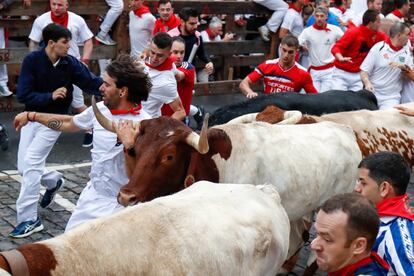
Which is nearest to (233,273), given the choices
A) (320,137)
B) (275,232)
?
(275,232)

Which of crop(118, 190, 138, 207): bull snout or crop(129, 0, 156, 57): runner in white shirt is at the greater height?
crop(118, 190, 138, 207): bull snout

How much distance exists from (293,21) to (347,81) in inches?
123

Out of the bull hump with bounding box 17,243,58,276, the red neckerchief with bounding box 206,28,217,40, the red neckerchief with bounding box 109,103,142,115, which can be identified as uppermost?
the bull hump with bounding box 17,243,58,276

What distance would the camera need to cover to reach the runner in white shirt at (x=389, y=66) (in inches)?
404

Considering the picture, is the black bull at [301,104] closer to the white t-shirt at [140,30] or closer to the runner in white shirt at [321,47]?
the runner in white shirt at [321,47]

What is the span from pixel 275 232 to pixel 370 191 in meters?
0.64

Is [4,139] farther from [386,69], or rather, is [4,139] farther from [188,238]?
[188,238]

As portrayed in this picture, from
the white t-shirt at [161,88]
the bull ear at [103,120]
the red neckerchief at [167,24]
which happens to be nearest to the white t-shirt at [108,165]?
the bull ear at [103,120]

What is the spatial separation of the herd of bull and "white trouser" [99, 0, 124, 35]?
5.43 metres

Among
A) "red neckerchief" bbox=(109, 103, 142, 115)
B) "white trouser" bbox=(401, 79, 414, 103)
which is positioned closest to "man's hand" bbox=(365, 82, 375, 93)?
"white trouser" bbox=(401, 79, 414, 103)

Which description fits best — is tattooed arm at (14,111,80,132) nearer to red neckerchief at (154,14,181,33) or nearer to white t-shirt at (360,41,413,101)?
white t-shirt at (360,41,413,101)

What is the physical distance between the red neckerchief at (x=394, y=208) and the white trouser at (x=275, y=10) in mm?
11077

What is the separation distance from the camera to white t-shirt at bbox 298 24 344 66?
12.7m

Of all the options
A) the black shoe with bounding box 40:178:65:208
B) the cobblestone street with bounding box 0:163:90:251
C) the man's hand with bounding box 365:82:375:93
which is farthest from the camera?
the man's hand with bounding box 365:82:375:93
